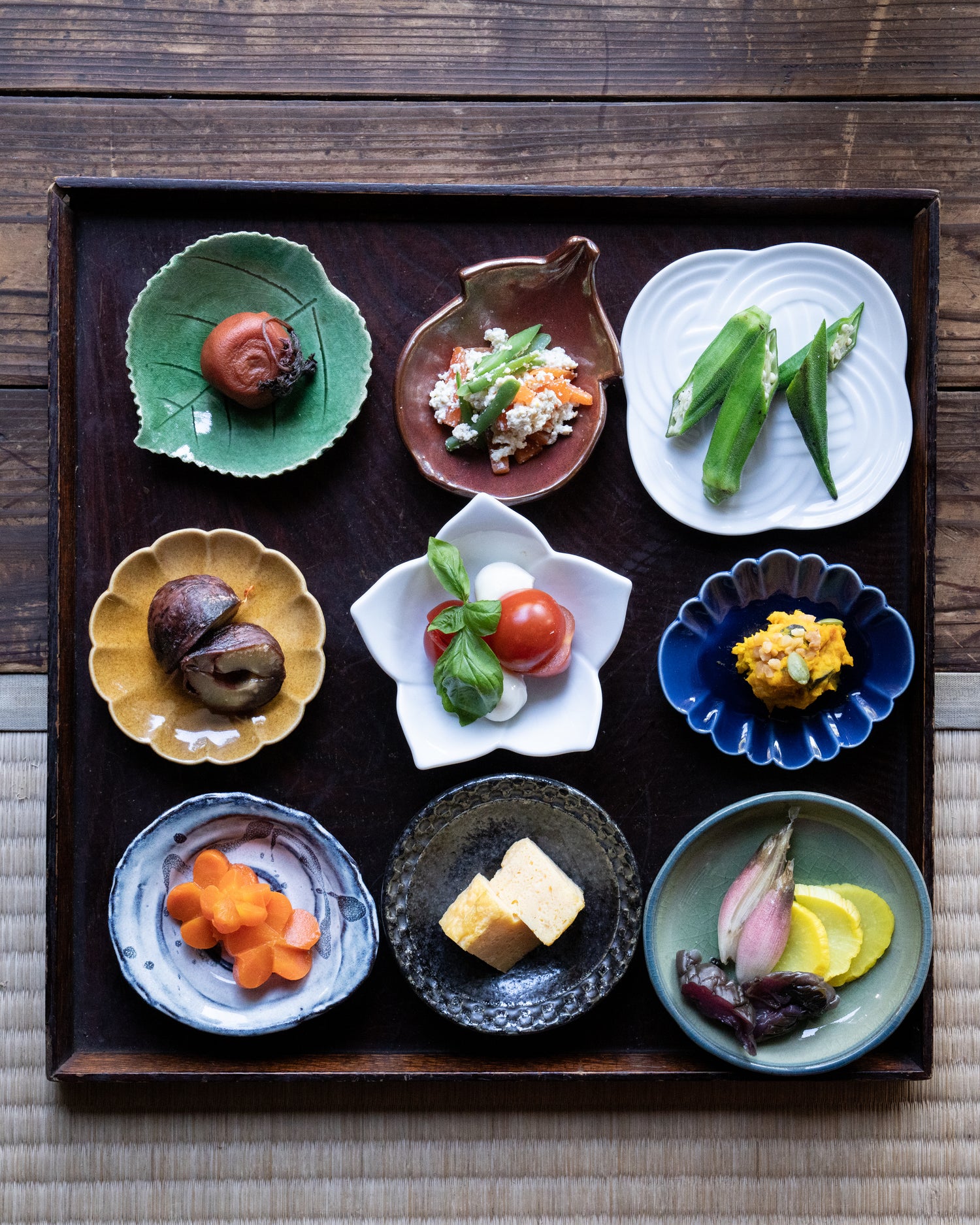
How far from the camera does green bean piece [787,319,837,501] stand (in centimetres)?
183

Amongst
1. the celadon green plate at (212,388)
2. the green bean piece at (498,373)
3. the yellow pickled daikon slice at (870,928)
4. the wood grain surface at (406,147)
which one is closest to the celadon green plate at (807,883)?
the yellow pickled daikon slice at (870,928)

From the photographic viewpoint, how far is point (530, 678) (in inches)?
71.2

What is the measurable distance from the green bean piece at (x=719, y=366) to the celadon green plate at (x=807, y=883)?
0.77 m

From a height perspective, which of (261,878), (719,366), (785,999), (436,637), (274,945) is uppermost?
(719,366)

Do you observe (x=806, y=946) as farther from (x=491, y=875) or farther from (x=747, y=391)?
(x=747, y=391)

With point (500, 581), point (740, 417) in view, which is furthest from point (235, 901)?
point (740, 417)

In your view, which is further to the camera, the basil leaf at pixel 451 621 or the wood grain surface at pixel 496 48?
the wood grain surface at pixel 496 48

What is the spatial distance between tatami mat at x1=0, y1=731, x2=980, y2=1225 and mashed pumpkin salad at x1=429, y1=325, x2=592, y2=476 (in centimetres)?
108

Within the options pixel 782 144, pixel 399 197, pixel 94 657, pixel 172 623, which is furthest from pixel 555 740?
pixel 782 144

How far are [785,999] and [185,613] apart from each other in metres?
1.36

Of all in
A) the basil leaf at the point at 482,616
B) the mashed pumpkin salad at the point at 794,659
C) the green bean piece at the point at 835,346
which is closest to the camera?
the basil leaf at the point at 482,616

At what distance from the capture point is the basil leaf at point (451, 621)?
5.46ft

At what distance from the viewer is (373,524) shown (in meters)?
1.87

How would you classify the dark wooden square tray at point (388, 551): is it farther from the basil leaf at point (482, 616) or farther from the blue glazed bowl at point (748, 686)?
the basil leaf at point (482, 616)
